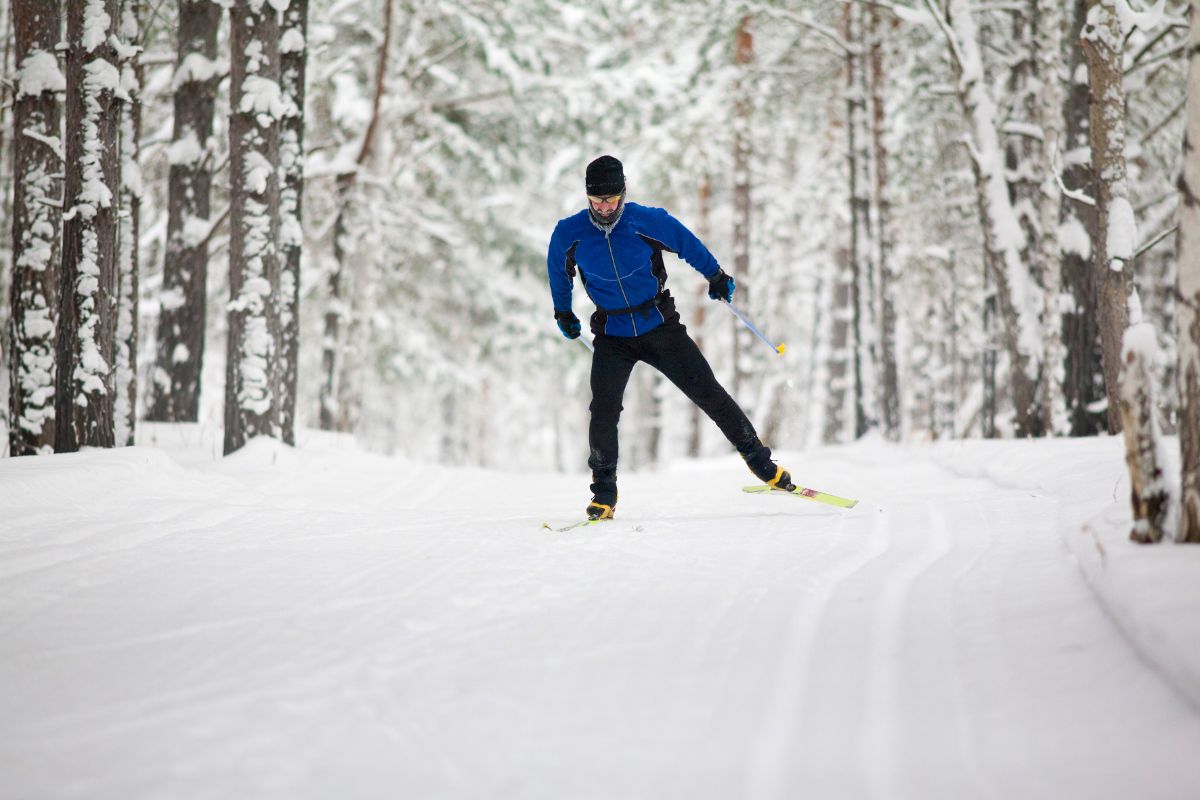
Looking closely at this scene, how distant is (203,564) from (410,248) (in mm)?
12493

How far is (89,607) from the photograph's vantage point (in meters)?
3.05

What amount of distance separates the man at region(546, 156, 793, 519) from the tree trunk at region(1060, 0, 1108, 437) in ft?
17.3

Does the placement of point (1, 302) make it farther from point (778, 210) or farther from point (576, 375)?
point (778, 210)

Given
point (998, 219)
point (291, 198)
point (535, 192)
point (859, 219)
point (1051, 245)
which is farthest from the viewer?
point (535, 192)

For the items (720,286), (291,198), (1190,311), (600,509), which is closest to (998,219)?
(720,286)

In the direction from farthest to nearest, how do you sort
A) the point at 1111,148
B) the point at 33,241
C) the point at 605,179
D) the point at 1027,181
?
the point at 1027,181 < the point at 1111,148 < the point at 33,241 < the point at 605,179

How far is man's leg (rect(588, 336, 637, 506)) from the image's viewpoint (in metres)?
5.14

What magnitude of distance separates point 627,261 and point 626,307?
278mm

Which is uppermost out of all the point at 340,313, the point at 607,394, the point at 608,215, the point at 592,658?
the point at 340,313

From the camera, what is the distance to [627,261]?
4945 mm

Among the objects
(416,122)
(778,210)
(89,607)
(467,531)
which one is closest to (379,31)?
(416,122)

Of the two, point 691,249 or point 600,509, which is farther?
point 600,509

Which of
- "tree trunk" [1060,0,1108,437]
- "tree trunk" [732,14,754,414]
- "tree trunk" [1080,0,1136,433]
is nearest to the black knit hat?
"tree trunk" [1080,0,1136,433]

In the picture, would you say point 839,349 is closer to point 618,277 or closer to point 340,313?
point 340,313
